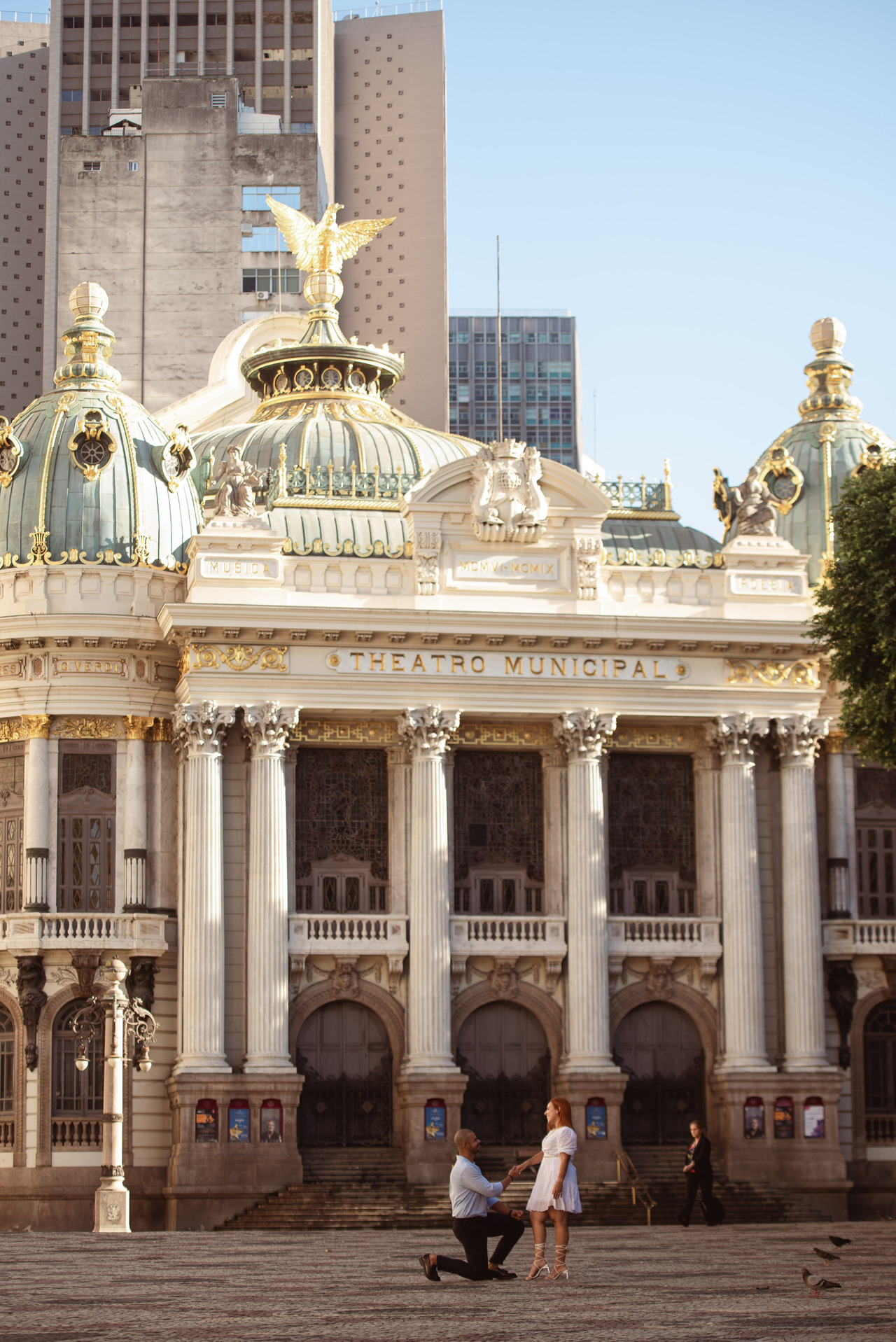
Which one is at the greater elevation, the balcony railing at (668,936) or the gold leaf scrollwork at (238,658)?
the gold leaf scrollwork at (238,658)

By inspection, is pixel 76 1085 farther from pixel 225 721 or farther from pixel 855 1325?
pixel 855 1325

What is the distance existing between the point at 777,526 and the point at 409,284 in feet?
201

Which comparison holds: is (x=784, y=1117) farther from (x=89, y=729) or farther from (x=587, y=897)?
(x=89, y=729)

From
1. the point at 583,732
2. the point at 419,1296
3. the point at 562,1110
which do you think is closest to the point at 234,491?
the point at 583,732

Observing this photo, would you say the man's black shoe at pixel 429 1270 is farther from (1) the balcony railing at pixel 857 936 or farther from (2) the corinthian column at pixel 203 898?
(1) the balcony railing at pixel 857 936

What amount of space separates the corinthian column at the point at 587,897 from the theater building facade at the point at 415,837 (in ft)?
0.30

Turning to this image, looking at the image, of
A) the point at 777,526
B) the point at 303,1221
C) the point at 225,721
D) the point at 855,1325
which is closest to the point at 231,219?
the point at 777,526

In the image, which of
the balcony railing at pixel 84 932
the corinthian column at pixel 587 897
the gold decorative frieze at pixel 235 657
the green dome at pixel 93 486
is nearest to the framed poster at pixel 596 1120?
the corinthian column at pixel 587 897

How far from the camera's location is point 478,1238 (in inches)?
1066

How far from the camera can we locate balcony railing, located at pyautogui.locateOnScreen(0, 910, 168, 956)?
175ft

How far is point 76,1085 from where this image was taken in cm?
5375

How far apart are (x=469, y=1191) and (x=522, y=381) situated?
149396 mm

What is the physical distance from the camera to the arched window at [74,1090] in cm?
5331

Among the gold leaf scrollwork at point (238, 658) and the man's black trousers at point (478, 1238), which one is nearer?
the man's black trousers at point (478, 1238)
